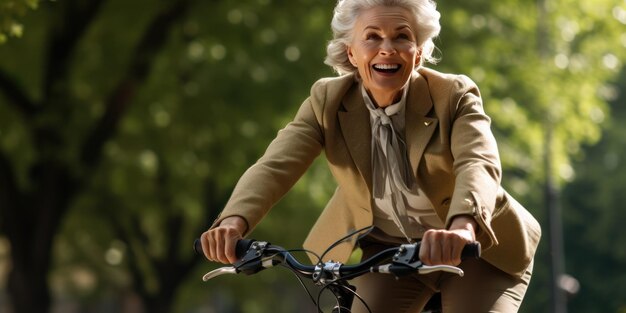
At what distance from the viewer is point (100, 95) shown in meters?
18.7

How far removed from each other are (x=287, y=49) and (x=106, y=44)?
8.34ft

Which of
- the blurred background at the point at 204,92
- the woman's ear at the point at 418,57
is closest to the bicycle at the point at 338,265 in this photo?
the woman's ear at the point at 418,57

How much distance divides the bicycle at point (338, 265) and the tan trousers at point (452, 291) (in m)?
0.22

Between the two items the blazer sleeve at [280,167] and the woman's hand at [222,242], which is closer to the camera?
the woman's hand at [222,242]

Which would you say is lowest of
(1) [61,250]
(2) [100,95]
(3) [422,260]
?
(1) [61,250]

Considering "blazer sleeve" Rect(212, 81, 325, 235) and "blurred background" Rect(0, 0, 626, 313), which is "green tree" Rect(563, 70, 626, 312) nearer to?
"blurred background" Rect(0, 0, 626, 313)

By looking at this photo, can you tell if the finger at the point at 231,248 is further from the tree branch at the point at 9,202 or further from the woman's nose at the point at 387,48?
the tree branch at the point at 9,202

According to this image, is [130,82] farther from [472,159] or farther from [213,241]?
[472,159]

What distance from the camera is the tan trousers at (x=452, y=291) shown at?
15.1 feet

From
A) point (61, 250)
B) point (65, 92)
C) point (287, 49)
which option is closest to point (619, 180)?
point (61, 250)

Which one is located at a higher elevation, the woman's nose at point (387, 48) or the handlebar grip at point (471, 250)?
the woman's nose at point (387, 48)

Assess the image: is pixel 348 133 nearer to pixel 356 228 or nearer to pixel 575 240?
pixel 356 228

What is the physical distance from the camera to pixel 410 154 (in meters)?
4.66

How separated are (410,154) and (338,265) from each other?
620 mm
